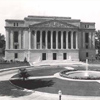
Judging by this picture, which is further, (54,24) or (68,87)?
(54,24)

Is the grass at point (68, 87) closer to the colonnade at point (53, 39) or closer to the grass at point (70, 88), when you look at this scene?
the grass at point (70, 88)

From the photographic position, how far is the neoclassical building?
6009 centimetres

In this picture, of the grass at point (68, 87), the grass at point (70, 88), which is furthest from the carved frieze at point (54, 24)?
the grass at point (70, 88)

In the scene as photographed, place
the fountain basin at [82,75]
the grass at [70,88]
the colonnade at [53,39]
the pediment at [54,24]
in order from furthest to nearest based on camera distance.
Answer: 1. the colonnade at [53,39]
2. the pediment at [54,24]
3. the fountain basin at [82,75]
4. the grass at [70,88]

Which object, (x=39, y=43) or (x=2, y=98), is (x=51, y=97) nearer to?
(x=2, y=98)

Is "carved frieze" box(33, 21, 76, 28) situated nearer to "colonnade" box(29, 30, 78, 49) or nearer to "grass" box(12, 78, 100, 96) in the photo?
"colonnade" box(29, 30, 78, 49)

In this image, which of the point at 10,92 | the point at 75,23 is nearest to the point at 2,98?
the point at 10,92

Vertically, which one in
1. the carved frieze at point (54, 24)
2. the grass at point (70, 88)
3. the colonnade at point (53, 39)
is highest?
the carved frieze at point (54, 24)

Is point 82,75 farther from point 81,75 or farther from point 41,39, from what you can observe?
point 41,39

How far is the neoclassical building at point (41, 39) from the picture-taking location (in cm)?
6009

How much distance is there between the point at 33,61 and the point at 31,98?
45.6 m

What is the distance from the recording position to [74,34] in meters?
64.1

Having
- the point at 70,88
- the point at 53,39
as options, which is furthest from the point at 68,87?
the point at 53,39

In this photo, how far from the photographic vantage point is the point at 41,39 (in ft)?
196
